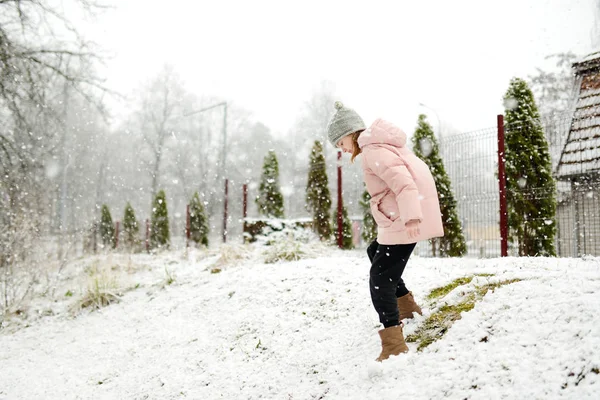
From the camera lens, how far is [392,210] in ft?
9.39

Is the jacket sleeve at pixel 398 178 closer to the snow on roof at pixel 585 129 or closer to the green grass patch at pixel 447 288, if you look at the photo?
the green grass patch at pixel 447 288

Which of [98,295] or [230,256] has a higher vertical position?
[230,256]

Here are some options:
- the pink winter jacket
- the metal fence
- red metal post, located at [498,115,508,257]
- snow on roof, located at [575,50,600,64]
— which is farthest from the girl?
snow on roof, located at [575,50,600,64]

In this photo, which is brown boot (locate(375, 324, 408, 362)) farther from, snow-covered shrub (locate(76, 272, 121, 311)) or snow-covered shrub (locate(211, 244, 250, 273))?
snow-covered shrub (locate(76, 272, 121, 311))

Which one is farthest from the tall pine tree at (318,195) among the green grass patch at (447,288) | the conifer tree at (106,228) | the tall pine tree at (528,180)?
the conifer tree at (106,228)

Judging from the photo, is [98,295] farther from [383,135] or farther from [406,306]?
[383,135]

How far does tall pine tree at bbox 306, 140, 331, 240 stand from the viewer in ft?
44.3

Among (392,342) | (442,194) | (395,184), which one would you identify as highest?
(442,194)

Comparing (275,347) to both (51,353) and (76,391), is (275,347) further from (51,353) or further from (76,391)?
(51,353)

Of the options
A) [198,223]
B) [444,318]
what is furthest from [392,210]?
[198,223]

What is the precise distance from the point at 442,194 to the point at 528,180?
193cm

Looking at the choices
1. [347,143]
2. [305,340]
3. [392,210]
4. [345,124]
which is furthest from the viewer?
[305,340]

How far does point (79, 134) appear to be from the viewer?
30938 millimetres

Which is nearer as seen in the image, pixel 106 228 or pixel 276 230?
pixel 276 230
